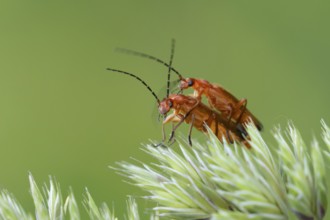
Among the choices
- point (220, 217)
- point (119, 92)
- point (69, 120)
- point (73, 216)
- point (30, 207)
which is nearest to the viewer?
point (220, 217)

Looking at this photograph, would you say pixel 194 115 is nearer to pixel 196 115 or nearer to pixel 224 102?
pixel 196 115

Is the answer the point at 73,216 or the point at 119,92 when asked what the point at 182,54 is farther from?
the point at 73,216

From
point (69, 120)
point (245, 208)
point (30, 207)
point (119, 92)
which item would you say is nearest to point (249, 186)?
point (245, 208)

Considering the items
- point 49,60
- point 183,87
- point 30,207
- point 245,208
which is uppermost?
point 49,60

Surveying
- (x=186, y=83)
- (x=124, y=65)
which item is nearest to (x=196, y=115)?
(x=186, y=83)

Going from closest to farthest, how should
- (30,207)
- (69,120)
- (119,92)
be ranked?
(30,207)
(69,120)
(119,92)

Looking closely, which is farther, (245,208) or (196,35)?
(196,35)

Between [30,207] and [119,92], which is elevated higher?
[119,92]
